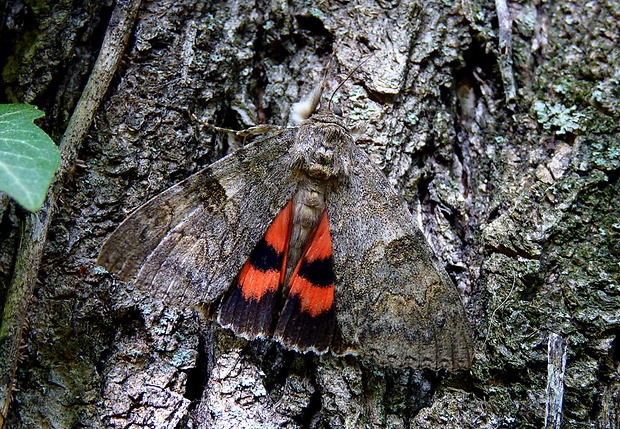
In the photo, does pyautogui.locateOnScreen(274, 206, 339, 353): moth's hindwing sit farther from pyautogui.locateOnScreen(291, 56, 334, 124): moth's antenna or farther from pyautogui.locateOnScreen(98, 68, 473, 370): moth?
pyautogui.locateOnScreen(291, 56, 334, 124): moth's antenna

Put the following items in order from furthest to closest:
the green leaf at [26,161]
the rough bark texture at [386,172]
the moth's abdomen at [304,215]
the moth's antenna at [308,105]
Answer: the moth's antenna at [308,105]
the moth's abdomen at [304,215]
the rough bark texture at [386,172]
the green leaf at [26,161]

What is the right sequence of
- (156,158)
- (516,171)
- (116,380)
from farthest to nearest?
1. (516,171)
2. (156,158)
3. (116,380)

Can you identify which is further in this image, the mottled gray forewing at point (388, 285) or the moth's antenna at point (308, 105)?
the moth's antenna at point (308, 105)

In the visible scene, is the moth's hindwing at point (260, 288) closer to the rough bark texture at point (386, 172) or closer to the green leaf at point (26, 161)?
the rough bark texture at point (386, 172)

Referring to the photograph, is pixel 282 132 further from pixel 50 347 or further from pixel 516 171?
pixel 50 347

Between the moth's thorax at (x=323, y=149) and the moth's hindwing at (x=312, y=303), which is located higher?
the moth's thorax at (x=323, y=149)

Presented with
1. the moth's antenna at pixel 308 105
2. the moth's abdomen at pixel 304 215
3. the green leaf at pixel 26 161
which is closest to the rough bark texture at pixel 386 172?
the moth's antenna at pixel 308 105

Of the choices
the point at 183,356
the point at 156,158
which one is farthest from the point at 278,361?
the point at 156,158
